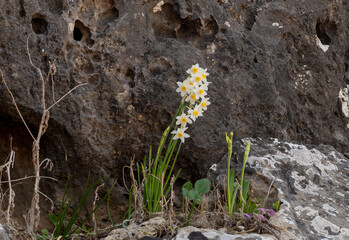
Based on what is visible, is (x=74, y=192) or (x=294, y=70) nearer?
(x=74, y=192)

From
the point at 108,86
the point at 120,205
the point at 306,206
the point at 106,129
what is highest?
the point at 108,86

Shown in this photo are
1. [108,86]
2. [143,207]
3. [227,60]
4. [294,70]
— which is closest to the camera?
[143,207]

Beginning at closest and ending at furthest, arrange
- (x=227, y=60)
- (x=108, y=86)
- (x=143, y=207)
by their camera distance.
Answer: (x=143, y=207)
(x=108, y=86)
(x=227, y=60)

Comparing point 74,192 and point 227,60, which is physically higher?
point 227,60

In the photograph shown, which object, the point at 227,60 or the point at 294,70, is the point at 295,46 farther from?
the point at 227,60

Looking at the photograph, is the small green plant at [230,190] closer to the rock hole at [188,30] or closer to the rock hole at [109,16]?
the rock hole at [188,30]

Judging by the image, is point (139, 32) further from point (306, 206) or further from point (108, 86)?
point (306, 206)

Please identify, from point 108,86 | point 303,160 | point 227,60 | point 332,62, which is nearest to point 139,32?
point 108,86

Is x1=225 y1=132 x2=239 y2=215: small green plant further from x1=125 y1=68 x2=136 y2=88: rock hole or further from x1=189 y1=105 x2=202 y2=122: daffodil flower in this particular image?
x1=125 y1=68 x2=136 y2=88: rock hole

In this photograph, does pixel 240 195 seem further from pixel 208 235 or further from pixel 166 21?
pixel 166 21
